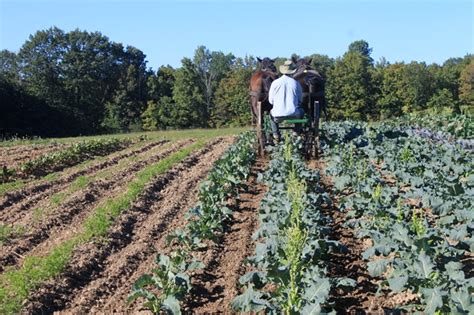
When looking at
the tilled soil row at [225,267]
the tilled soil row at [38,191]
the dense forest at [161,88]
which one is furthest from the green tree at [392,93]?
the tilled soil row at [225,267]

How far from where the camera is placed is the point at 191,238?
6.66 metres

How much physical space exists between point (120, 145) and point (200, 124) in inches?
1318

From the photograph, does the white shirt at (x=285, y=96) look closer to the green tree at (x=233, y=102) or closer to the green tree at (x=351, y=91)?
the green tree at (x=351, y=91)

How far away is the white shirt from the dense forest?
3738 centimetres

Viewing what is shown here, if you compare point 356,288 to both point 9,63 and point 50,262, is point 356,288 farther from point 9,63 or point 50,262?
point 9,63

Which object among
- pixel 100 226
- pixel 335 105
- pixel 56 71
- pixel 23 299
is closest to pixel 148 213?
pixel 100 226

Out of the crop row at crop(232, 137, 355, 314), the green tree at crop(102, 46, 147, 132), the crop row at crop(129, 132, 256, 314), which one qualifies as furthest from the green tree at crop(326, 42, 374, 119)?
the crop row at crop(232, 137, 355, 314)

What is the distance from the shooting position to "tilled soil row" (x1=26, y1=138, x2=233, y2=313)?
546 centimetres

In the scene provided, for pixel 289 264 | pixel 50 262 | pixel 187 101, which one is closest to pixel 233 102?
pixel 187 101

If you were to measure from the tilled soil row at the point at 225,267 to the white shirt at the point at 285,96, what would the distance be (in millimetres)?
2833

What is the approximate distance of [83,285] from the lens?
593 centimetres

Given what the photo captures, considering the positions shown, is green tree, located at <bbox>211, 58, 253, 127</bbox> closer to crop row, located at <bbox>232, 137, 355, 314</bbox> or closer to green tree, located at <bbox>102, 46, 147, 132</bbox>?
green tree, located at <bbox>102, 46, 147, 132</bbox>

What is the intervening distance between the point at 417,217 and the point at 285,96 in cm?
484

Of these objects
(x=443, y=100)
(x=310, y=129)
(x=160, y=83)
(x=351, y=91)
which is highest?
(x=160, y=83)
